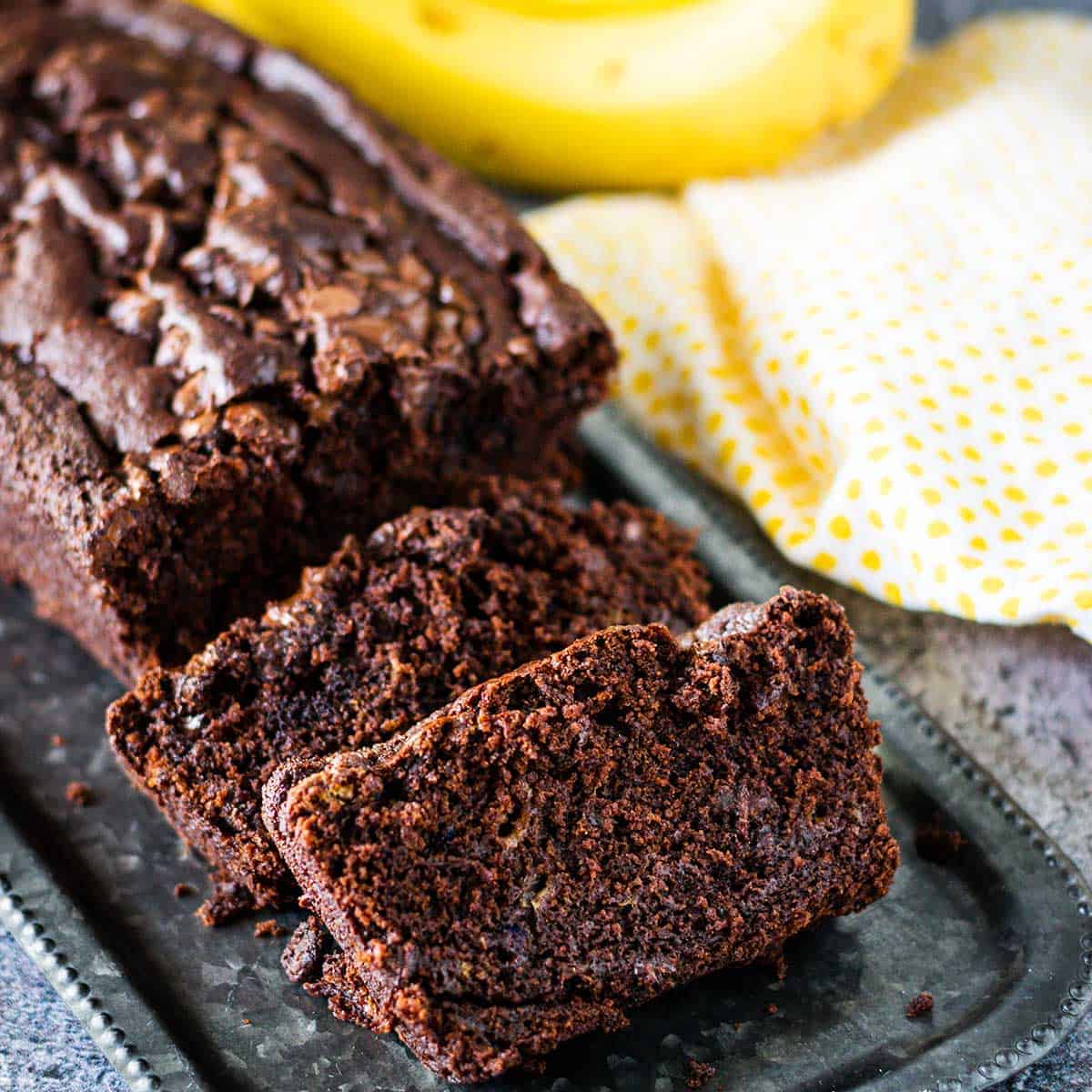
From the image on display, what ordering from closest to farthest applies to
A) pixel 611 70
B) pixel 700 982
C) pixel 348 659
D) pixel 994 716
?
pixel 700 982
pixel 348 659
pixel 994 716
pixel 611 70

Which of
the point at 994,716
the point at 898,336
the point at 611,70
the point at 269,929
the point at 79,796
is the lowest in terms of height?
the point at 994,716

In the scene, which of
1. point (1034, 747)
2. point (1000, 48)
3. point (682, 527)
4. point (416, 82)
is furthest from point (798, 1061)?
point (1000, 48)

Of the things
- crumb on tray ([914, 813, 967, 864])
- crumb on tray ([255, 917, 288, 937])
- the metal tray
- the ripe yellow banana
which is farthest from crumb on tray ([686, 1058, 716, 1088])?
the ripe yellow banana

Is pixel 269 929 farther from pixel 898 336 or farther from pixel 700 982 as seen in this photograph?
pixel 898 336

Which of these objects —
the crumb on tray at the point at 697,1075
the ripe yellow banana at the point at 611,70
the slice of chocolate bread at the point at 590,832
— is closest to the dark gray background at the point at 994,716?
the slice of chocolate bread at the point at 590,832

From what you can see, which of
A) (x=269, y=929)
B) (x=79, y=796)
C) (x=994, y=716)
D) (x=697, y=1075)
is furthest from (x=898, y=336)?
(x=79, y=796)

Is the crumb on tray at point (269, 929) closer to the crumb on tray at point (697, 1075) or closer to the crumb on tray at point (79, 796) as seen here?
the crumb on tray at point (79, 796)

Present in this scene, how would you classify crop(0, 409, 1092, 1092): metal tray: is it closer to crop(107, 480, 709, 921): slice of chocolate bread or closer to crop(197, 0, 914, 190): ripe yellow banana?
crop(107, 480, 709, 921): slice of chocolate bread

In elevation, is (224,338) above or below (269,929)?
above
